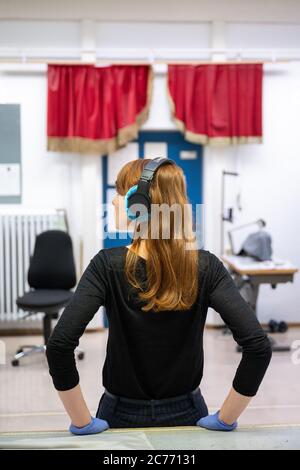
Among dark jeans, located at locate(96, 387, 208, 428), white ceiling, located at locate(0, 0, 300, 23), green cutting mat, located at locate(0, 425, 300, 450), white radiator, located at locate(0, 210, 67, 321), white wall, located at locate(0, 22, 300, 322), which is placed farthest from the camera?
white radiator, located at locate(0, 210, 67, 321)

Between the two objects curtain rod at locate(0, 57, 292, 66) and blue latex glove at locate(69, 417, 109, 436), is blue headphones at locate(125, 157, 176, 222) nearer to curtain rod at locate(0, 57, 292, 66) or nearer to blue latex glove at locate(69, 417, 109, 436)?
blue latex glove at locate(69, 417, 109, 436)

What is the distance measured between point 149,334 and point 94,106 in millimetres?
2664

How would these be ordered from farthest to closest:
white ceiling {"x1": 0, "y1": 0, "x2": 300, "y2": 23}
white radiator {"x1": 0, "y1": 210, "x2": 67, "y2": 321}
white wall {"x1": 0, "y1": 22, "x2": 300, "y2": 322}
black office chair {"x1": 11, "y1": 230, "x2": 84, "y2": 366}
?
white radiator {"x1": 0, "y1": 210, "x2": 67, "y2": 321}
white wall {"x1": 0, "y1": 22, "x2": 300, "y2": 322}
black office chair {"x1": 11, "y1": 230, "x2": 84, "y2": 366}
white ceiling {"x1": 0, "y1": 0, "x2": 300, "y2": 23}

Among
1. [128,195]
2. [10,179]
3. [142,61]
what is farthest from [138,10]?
[128,195]

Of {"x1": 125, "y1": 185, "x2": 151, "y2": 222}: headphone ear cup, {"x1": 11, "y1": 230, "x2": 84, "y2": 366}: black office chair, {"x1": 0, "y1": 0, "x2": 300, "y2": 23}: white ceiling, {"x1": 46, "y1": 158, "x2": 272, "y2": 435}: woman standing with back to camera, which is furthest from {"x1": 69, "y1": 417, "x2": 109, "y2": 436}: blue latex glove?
{"x1": 0, "y1": 0, "x2": 300, "y2": 23}: white ceiling

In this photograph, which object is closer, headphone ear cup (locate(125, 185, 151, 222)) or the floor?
headphone ear cup (locate(125, 185, 151, 222))

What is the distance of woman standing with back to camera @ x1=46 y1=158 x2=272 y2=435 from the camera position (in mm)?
1014

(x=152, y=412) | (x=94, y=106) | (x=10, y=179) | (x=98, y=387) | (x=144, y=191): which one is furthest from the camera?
(x=94, y=106)

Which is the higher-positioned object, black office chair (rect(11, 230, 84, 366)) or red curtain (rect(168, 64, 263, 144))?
red curtain (rect(168, 64, 263, 144))

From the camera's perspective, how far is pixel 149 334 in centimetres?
109

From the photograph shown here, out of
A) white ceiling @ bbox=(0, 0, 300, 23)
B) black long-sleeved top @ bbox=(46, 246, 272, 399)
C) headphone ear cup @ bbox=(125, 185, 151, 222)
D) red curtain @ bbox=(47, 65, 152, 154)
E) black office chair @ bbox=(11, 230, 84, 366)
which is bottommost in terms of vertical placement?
black office chair @ bbox=(11, 230, 84, 366)

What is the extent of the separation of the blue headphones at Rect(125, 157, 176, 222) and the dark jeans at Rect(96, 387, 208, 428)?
1.25ft

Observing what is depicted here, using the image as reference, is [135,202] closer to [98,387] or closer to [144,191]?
[144,191]
